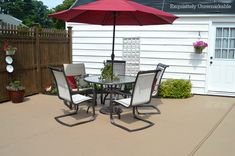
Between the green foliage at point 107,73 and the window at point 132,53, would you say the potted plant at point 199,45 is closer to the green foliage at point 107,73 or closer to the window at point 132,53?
the window at point 132,53

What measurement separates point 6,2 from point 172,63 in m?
34.9

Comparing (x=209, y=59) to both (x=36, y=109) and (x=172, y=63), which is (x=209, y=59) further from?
(x=36, y=109)

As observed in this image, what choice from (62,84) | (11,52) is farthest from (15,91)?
(62,84)

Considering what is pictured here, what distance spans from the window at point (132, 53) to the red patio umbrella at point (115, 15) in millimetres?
1839

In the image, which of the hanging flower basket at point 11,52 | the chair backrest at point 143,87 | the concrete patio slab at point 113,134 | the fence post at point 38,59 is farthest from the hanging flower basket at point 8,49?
the chair backrest at point 143,87

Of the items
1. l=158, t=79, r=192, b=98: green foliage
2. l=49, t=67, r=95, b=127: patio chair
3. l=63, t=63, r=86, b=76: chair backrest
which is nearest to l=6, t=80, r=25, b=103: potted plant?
l=63, t=63, r=86, b=76: chair backrest

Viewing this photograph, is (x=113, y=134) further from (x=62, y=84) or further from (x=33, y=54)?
(x=33, y=54)

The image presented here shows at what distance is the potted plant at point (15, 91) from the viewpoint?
6.74 metres

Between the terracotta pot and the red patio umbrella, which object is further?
the terracotta pot

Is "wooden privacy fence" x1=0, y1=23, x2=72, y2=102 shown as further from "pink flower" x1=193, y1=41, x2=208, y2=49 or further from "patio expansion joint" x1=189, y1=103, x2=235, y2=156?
"patio expansion joint" x1=189, y1=103, x2=235, y2=156

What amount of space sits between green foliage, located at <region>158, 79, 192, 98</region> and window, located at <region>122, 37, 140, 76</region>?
1.44 m

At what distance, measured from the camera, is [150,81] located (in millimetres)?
5266

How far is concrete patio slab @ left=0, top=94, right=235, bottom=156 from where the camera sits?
396 centimetres

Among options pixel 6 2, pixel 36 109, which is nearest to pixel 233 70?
pixel 36 109
